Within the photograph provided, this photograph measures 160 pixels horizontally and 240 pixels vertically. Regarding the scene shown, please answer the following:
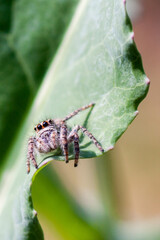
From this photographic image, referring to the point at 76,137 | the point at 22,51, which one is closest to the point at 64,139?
the point at 76,137

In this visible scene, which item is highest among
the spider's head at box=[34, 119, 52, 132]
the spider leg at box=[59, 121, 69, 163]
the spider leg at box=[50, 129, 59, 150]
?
the spider's head at box=[34, 119, 52, 132]

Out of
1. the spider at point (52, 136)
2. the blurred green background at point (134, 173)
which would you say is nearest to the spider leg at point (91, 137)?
the spider at point (52, 136)

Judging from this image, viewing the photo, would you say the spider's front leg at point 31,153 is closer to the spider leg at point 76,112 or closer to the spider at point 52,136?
the spider at point 52,136

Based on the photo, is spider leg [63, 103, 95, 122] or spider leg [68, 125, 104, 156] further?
spider leg [63, 103, 95, 122]

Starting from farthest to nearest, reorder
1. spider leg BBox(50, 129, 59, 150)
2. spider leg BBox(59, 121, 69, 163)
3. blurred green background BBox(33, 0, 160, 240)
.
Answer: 1. blurred green background BBox(33, 0, 160, 240)
2. spider leg BBox(50, 129, 59, 150)
3. spider leg BBox(59, 121, 69, 163)

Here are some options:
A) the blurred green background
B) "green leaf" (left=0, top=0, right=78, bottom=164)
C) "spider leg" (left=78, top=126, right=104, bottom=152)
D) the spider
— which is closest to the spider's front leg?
the spider

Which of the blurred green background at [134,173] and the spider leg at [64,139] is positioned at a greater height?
the spider leg at [64,139]

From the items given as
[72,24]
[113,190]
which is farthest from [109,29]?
[113,190]

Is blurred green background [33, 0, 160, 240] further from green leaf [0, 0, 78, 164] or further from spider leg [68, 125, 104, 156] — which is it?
spider leg [68, 125, 104, 156]
